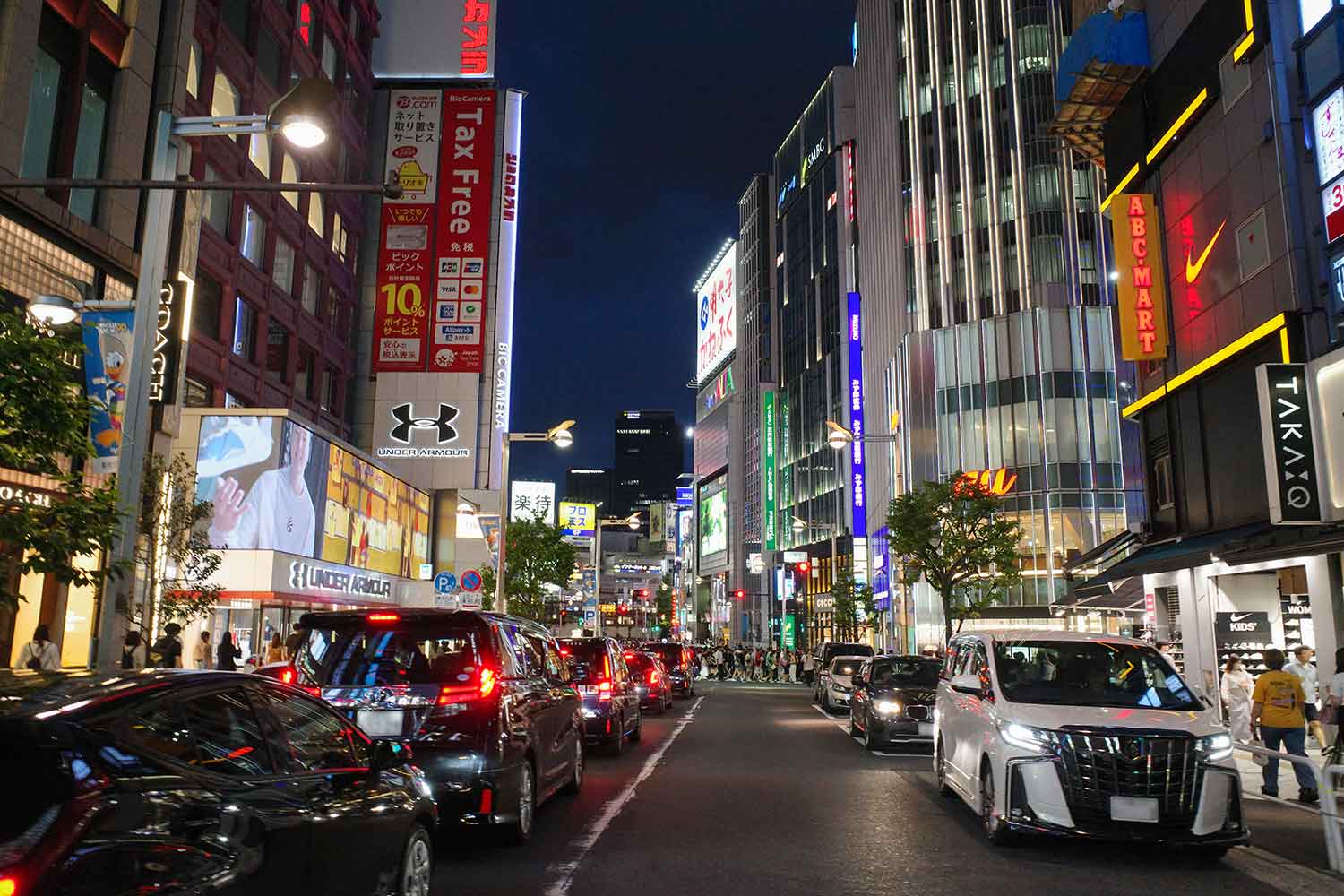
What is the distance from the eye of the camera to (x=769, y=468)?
4230 inches

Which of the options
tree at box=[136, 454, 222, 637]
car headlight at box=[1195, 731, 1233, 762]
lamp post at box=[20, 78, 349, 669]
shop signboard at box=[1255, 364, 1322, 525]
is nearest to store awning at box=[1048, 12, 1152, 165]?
shop signboard at box=[1255, 364, 1322, 525]

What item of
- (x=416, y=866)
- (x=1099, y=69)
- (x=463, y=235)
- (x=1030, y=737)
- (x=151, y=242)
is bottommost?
(x=416, y=866)

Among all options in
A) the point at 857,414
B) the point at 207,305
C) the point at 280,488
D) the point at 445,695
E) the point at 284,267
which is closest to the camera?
the point at 445,695

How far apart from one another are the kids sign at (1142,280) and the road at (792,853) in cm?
1425

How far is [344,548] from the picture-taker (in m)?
29.8

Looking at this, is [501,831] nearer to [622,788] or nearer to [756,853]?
[756,853]

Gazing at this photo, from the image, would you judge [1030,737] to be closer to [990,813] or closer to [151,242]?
[990,813]

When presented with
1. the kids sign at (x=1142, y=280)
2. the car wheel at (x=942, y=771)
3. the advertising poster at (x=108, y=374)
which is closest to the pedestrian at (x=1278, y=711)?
the car wheel at (x=942, y=771)

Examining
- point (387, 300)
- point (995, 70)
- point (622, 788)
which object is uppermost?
point (995, 70)

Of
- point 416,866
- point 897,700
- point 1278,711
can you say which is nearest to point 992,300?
point 897,700

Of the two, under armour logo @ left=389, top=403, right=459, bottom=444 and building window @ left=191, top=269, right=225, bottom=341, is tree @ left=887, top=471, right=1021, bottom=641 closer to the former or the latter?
under armour logo @ left=389, top=403, right=459, bottom=444

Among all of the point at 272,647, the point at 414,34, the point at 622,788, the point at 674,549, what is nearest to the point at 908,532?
the point at 272,647

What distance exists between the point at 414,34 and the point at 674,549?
505ft

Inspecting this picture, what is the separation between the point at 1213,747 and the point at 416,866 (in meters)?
5.98
